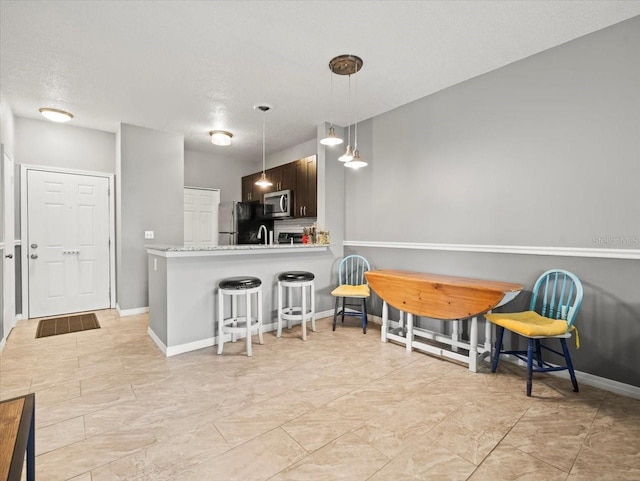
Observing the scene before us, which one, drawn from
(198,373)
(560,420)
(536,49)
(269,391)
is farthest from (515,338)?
(198,373)

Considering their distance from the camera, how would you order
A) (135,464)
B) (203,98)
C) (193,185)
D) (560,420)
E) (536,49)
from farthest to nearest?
(193,185)
(203,98)
(536,49)
(560,420)
(135,464)

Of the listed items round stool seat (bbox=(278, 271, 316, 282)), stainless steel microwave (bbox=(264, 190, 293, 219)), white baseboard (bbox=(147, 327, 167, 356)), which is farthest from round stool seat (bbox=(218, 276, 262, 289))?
stainless steel microwave (bbox=(264, 190, 293, 219))

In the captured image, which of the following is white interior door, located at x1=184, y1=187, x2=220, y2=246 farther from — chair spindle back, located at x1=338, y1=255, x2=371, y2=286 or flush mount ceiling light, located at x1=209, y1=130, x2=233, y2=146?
chair spindle back, located at x1=338, y1=255, x2=371, y2=286

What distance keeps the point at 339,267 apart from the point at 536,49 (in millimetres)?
2984

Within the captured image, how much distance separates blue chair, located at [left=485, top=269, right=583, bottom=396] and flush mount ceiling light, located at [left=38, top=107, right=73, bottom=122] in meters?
5.10

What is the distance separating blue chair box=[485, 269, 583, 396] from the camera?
2160 millimetres

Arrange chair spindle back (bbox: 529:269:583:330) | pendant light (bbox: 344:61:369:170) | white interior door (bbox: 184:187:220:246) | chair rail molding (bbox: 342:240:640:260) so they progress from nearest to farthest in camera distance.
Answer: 1. chair rail molding (bbox: 342:240:640:260)
2. chair spindle back (bbox: 529:269:583:330)
3. pendant light (bbox: 344:61:369:170)
4. white interior door (bbox: 184:187:220:246)

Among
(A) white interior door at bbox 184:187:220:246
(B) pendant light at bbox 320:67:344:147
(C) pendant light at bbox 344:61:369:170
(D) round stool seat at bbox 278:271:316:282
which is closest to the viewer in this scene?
(B) pendant light at bbox 320:67:344:147

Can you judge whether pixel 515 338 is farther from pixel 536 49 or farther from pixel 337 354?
pixel 536 49

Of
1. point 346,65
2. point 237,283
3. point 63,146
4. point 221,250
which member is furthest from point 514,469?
point 63,146

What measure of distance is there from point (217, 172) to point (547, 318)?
5.55m

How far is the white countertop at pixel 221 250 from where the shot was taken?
9.42ft

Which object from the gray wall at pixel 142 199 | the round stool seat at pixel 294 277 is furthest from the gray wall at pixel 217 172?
the round stool seat at pixel 294 277

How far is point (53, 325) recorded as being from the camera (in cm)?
383
